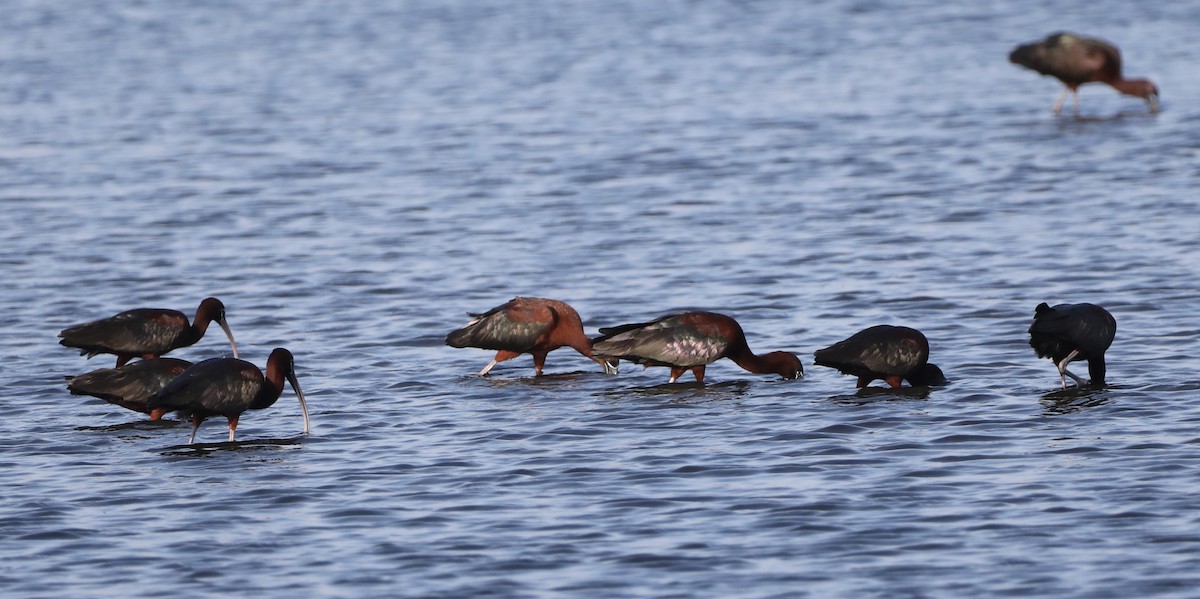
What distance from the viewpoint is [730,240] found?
23.6 metres

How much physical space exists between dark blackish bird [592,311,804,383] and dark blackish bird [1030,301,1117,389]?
1994 millimetres

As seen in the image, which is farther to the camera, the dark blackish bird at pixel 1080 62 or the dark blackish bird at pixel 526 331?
the dark blackish bird at pixel 1080 62

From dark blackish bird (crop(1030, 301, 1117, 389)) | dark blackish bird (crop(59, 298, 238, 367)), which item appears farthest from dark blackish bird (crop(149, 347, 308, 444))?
dark blackish bird (crop(1030, 301, 1117, 389))

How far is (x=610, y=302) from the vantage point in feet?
65.7

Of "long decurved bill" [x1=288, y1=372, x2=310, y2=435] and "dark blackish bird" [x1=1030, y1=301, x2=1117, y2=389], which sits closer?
"long decurved bill" [x1=288, y1=372, x2=310, y2=435]

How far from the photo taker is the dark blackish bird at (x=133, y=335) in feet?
53.6

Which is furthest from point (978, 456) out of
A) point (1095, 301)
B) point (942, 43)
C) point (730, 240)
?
point (942, 43)

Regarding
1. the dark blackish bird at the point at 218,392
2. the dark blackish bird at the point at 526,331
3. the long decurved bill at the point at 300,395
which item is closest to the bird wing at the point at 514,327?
the dark blackish bird at the point at 526,331

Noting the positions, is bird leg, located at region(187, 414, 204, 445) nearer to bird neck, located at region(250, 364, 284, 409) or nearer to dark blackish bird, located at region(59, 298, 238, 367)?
bird neck, located at region(250, 364, 284, 409)

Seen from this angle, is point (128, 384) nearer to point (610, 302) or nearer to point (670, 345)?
point (670, 345)

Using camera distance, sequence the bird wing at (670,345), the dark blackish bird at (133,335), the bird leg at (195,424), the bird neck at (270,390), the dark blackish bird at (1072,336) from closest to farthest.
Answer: the bird leg at (195,424) → the bird neck at (270,390) → the dark blackish bird at (1072,336) → the bird wing at (670,345) → the dark blackish bird at (133,335)

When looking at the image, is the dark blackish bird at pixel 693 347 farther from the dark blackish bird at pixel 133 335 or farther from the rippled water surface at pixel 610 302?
the dark blackish bird at pixel 133 335

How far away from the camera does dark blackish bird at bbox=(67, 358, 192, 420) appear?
15.0 m

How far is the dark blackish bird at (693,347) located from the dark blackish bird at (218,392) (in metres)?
2.88
